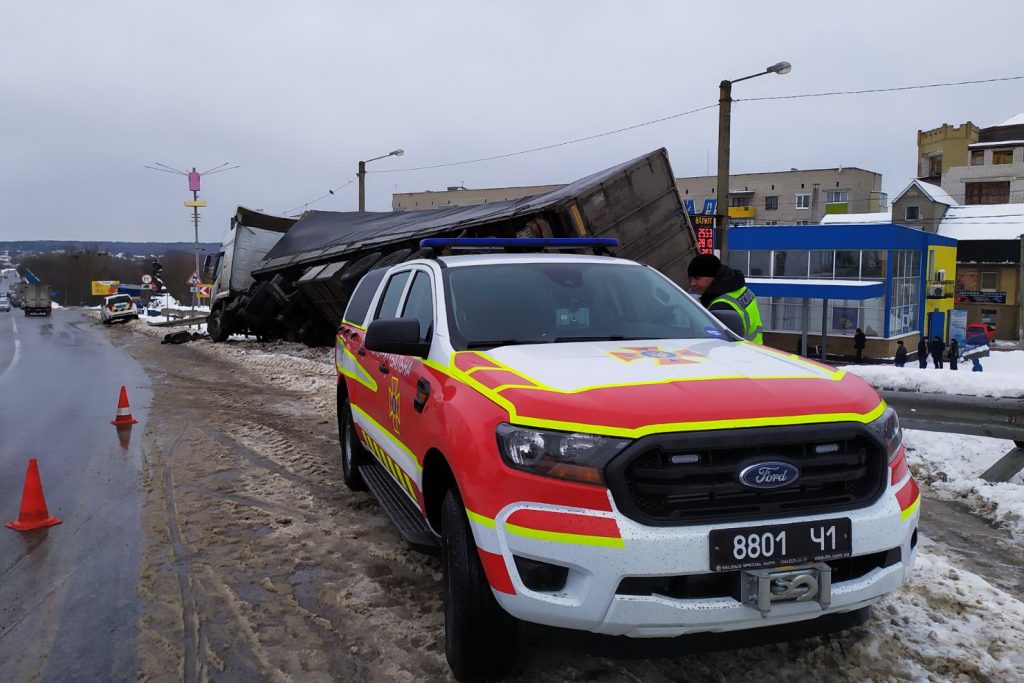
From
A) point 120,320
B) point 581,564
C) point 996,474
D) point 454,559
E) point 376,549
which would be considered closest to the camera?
point 581,564

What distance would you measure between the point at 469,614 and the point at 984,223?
2506 inches

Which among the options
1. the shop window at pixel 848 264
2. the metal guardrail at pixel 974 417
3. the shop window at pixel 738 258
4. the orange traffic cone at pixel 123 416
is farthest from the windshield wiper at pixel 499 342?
the shop window at pixel 738 258

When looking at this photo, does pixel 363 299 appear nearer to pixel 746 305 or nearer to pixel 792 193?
pixel 746 305

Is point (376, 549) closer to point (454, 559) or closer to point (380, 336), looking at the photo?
point (380, 336)

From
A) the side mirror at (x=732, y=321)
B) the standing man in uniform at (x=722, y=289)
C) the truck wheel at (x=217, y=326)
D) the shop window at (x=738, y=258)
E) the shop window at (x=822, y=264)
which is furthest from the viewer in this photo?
the shop window at (x=738, y=258)

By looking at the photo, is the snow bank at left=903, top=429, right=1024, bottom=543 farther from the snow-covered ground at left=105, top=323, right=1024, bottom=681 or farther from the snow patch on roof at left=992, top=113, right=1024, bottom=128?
the snow patch on roof at left=992, top=113, right=1024, bottom=128

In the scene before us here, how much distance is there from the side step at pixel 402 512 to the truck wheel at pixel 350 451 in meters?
0.23

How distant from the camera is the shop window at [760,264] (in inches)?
1625

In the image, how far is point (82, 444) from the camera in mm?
8445

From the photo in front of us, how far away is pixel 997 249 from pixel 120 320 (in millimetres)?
56843

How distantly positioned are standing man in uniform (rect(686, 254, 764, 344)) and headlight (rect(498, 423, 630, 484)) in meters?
3.50

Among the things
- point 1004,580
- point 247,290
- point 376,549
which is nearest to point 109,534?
point 376,549

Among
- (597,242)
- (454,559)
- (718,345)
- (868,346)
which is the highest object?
(597,242)

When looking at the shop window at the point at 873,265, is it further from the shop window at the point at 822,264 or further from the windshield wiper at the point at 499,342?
the windshield wiper at the point at 499,342
